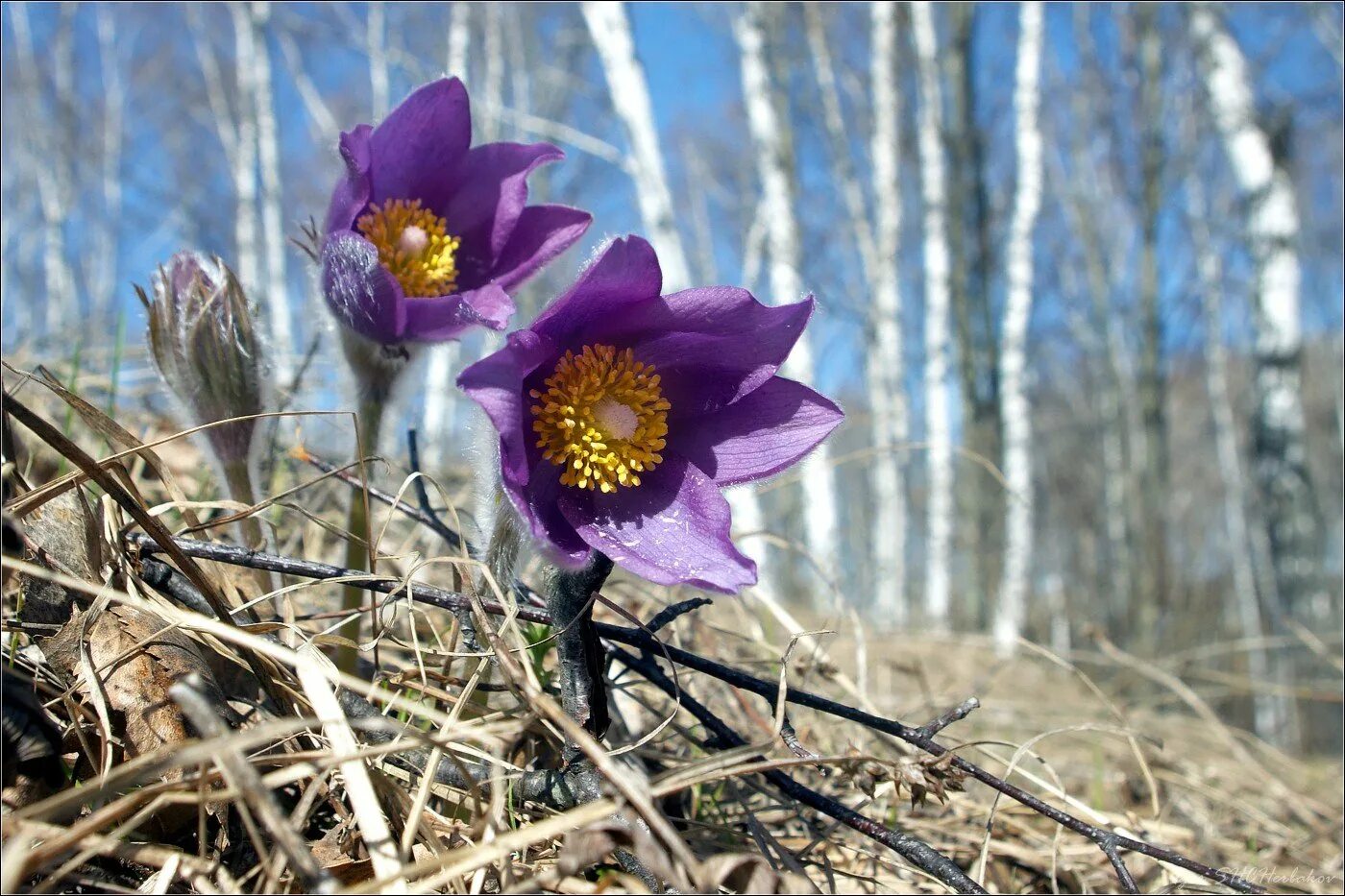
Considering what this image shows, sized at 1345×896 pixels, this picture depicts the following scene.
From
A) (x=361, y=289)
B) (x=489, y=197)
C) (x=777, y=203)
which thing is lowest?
(x=361, y=289)

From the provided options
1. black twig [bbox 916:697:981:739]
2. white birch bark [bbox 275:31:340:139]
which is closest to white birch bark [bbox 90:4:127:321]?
white birch bark [bbox 275:31:340:139]

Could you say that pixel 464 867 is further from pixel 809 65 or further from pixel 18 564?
pixel 809 65

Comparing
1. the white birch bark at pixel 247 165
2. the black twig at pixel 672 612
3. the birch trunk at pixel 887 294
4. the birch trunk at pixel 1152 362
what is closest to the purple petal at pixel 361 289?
the black twig at pixel 672 612

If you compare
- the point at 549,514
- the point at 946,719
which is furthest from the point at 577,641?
the point at 946,719

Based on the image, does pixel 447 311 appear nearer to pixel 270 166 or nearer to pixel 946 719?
pixel 946 719

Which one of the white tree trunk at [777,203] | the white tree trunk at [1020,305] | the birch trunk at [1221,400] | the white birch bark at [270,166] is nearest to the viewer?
the white tree trunk at [777,203]

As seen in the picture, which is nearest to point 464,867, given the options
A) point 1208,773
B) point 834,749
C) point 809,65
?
point 834,749

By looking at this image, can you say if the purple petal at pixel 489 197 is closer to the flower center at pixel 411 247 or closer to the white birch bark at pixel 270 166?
the flower center at pixel 411 247
